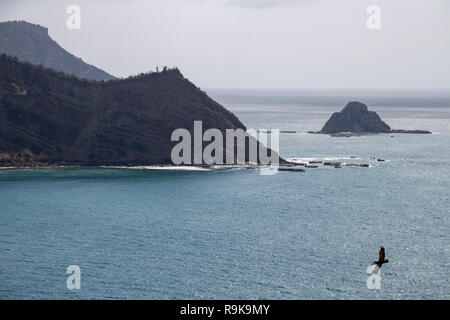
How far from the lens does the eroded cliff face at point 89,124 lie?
598 feet

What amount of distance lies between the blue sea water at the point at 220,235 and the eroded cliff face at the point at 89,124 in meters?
15.0

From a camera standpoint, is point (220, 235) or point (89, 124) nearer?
point (220, 235)

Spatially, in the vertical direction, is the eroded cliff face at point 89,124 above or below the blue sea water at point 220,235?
above

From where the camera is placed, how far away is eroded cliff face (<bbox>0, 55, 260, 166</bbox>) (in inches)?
7180

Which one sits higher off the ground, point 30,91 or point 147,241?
point 30,91

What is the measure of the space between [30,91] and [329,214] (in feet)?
364

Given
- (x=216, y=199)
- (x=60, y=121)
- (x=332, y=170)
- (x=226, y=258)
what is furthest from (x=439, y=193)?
(x=60, y=121)

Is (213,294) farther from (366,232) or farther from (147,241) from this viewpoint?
(366,232)

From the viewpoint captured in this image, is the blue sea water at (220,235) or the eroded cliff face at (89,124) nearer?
the blue sea water at (220,235)

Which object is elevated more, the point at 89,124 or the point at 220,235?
the point at 89,124

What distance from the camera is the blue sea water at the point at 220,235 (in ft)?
258

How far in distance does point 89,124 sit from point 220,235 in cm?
9961

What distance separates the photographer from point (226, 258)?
89500 mm

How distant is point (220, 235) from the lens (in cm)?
10294
